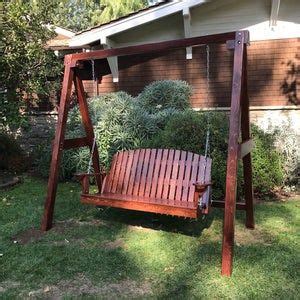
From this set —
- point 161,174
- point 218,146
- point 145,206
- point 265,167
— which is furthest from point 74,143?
point 265,167

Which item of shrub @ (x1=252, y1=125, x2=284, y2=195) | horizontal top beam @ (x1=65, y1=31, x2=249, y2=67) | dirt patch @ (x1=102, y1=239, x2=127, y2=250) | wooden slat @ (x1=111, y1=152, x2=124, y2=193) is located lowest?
dirt patch @ (x1=102, y1=239, x2=127, y2=250)

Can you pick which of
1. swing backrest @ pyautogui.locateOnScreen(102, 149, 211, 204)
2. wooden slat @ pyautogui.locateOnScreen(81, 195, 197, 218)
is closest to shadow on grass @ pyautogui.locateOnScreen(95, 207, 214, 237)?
swing backrest @ pyautogui.locateOnScreen(102, 149, 211, 204)

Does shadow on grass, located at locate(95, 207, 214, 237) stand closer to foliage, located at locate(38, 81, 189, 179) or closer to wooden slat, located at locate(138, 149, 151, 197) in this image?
wooden slat, located at locate(138, 149, 151, 197)

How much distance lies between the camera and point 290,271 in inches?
165

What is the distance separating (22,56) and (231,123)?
562cm

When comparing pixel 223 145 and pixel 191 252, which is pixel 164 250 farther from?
pixel 223 145

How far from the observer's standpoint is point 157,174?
5457mm

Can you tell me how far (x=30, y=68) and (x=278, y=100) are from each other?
562 cm

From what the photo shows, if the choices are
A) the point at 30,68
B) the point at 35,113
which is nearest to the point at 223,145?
the point at 30,68

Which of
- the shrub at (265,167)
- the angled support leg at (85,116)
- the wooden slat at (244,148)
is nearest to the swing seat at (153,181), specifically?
the angled support leg at (85,116)

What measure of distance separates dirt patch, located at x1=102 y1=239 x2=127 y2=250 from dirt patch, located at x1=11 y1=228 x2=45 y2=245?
88 cm

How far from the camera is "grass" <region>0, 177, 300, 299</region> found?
3.86 meters

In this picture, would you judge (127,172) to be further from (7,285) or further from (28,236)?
(7,285)

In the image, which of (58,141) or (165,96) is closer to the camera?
(58,141)
